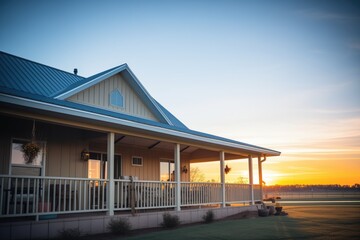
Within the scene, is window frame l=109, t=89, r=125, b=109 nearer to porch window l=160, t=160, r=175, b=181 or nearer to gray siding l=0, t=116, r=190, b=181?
gray siding l=0, t=116, r=190, b=181

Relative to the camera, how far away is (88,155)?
12.2 m

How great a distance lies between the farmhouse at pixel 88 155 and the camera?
825cm

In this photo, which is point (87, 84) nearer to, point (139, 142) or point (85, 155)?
point (85, 155)

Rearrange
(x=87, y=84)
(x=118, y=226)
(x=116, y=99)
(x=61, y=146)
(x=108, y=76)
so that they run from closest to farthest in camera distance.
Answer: (x=118, y=226), (x=61, y=146), (x=87, y=84), (x=108, y=76), (x=116, y=99)

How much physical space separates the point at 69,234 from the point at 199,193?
652 cm

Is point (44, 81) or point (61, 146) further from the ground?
point (44, 81)

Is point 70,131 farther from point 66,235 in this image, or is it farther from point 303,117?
point 303,117

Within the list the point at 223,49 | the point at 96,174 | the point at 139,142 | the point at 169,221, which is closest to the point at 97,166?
the point at 96,174

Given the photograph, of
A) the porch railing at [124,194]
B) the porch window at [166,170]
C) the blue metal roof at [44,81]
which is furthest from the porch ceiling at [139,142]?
the porch railing at [124,194]

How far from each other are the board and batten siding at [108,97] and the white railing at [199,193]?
3.85m

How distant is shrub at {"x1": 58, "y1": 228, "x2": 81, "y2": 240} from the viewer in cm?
792

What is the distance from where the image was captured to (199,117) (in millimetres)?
25109

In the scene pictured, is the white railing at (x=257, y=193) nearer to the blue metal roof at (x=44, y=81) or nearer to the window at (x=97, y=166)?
the blue metal roof at (x=44, y=81)

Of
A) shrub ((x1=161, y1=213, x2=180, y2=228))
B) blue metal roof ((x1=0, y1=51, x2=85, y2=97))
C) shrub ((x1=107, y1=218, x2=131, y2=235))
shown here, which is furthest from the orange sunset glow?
shrub ((x1=107, y1=218, x2=131, y2=235))
